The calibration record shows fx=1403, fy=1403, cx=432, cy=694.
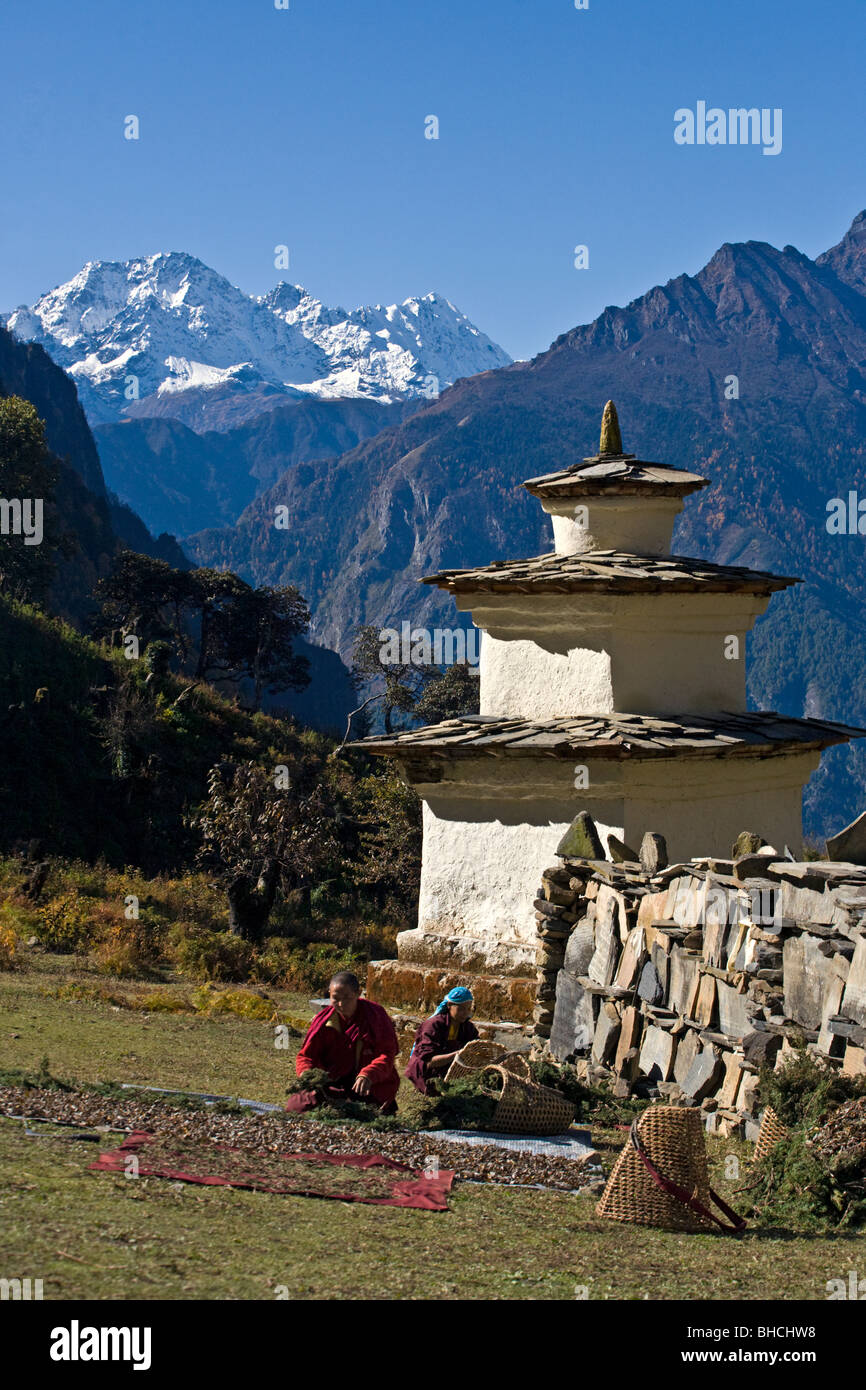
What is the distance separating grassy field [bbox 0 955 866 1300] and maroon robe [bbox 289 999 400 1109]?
5.23ft

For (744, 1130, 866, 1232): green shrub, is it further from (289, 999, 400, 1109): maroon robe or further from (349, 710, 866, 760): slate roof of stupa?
(349, 710, 866, 760): slate roof of stupa

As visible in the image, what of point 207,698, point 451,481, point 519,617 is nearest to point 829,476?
point 451,481

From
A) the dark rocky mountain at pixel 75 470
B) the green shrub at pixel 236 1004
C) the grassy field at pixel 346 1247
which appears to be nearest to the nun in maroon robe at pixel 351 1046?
the grassy field at pixel 346 1247

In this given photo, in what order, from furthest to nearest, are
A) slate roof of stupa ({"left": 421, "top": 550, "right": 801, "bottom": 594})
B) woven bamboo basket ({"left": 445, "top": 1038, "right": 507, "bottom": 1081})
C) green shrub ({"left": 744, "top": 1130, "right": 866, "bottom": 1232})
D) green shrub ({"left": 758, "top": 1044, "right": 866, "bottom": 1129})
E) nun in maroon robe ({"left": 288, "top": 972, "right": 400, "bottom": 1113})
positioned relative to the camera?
1. slate roof of stupa ({"left": 421, "top": 550, "right": 801, "bottom": 594})
2. woven bamboo basket ({"left": 445, "top": 1038, "right": 507, "bottom": 1081})
3. nun in maroon robe ({"left": 288, "top": 972, "right": 400, "bottom": 1113})
4. green shrub ({"left": 758, "top": 1044, "right": 866, "bottom": 1129})
5. green shrub ({"left": 744, "top": 1130, "right": 866, "bottom": 1232})

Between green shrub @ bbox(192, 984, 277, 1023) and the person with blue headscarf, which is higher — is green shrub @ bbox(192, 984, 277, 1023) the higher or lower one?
the lower one

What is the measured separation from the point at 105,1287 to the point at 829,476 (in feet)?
617

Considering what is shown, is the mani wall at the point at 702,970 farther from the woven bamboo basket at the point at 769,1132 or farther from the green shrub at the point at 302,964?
the green shrub at the point at 302,964

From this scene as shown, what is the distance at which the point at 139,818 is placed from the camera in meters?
35.6

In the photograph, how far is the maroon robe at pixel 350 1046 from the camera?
7.53 meters

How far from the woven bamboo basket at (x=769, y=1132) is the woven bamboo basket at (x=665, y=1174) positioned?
0.42 meters

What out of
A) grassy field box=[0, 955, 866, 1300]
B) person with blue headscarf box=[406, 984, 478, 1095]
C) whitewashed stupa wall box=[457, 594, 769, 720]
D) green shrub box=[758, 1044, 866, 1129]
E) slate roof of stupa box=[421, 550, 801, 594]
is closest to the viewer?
grassy field box=[0, 955, 866, 1300]

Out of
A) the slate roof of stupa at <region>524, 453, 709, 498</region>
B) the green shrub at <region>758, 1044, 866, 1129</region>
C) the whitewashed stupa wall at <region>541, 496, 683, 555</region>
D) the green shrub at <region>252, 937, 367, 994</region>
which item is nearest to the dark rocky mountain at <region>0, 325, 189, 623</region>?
the green shrub at <region>252, 937, 367, 994</region>

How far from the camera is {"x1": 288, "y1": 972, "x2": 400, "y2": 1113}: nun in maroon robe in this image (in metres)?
7.44
